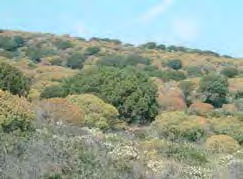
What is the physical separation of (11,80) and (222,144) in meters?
12.4

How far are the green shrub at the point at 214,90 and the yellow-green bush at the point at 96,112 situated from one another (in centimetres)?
1922

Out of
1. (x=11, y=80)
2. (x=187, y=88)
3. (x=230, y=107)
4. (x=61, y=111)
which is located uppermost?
(x=11, y=80)

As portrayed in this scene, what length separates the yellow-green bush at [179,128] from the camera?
127 feet

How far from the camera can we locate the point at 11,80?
40.9m

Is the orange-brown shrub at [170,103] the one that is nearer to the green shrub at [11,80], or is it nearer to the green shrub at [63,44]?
the green shrub at [11,80]

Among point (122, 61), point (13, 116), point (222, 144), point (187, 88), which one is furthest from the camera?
point (122, 61)

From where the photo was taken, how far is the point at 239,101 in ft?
196

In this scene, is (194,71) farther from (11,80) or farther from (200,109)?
(11,80)

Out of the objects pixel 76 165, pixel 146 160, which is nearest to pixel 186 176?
pixel 146 160

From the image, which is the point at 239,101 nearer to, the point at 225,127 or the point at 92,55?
the point at 225,127

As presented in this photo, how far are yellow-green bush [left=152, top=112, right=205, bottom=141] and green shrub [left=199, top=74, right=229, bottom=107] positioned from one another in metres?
17.7

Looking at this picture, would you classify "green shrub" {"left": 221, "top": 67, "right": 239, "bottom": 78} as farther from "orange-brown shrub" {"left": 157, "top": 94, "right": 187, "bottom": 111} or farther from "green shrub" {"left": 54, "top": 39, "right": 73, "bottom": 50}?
"orange-brown shrub" {"left": 157, "top": 94, "right": 187, "bottom": 111}

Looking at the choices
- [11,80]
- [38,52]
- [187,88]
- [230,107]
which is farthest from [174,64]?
[11,80]

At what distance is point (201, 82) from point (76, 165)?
131 ft
